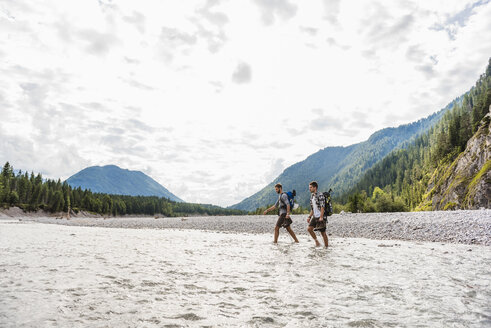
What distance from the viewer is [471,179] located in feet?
218

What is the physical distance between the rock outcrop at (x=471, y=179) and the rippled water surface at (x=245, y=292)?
54.8 m

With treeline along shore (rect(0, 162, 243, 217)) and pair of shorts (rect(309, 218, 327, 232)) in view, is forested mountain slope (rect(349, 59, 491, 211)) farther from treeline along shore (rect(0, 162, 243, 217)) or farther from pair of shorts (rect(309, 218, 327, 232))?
treeline along shore (rect(0, 162, 243, 217))

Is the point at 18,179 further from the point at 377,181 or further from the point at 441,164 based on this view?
the point at 377,181

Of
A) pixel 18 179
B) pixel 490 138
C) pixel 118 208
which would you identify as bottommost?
pixel 118 208

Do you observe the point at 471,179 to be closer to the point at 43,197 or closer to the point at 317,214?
the point at 317,214

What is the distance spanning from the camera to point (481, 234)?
20391 mm

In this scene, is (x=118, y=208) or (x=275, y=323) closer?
(x=275, y=323)

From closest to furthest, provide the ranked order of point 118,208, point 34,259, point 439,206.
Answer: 1. point 34,259
2. point 439,206
3. point 118,208

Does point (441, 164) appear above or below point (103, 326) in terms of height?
above

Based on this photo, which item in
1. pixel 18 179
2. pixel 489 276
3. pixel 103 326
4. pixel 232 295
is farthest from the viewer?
pixel 18 179

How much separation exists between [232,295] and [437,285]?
574 centimetres

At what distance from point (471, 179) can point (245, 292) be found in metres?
78.1

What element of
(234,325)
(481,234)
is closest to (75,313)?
(234,325)

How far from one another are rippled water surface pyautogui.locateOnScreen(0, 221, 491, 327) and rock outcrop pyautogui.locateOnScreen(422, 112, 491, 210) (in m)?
54.8
